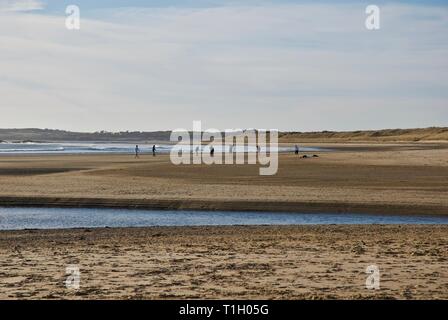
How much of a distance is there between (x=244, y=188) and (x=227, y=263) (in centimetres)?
1697

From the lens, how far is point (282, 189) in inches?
1127

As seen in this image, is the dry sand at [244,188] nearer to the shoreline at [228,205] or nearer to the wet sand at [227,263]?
the shoreline at [228,205]

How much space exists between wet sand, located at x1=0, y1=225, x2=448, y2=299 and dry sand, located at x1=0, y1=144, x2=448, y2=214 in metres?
7.10

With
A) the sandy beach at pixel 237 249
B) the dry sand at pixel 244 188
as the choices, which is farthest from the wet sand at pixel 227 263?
the dry sand at pixel 244 188

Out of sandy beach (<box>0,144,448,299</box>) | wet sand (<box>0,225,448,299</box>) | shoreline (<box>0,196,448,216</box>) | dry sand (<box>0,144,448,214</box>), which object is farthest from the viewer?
dry sand (<box>0,144,448,214</box>)

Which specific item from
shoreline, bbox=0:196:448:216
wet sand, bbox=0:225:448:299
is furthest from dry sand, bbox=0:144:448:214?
wet sand, bbox=0:225:448:299

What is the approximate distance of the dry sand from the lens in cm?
2459

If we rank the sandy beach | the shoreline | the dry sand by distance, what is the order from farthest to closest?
the dry sand
the shoreline
the sandy beach

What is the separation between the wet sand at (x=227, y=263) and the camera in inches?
386

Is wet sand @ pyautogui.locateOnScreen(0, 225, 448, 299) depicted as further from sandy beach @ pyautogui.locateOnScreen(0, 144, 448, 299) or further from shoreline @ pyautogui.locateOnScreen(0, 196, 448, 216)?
shoreline @ pyautogui.locateOnScreen(0, 196, 448, 216)

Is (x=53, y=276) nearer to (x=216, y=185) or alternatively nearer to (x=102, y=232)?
(x=102, y=232)

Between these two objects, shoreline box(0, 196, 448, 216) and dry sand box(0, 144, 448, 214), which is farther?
dry sand box(0, 144, 448, 214)

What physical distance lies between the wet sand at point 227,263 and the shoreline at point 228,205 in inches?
224
